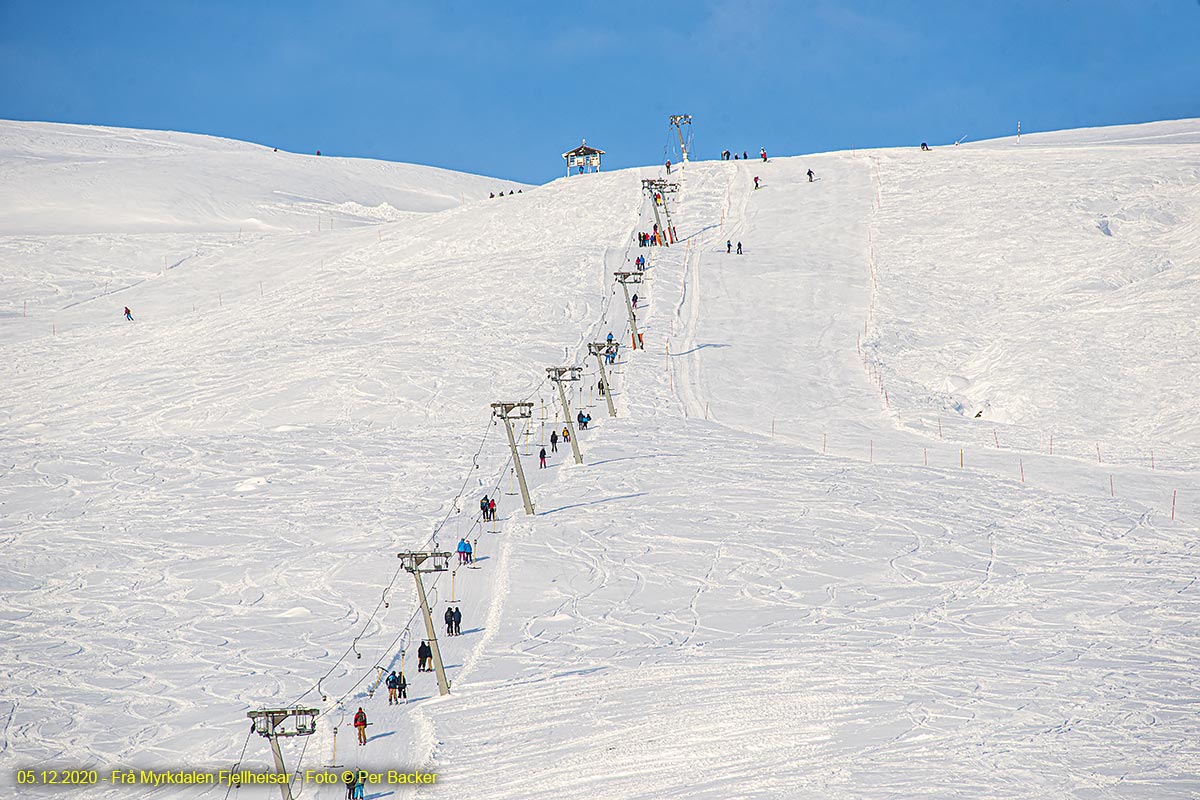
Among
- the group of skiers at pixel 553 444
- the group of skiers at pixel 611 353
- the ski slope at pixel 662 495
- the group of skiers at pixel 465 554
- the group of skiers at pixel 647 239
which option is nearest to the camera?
the ski slope at pixel 662 495

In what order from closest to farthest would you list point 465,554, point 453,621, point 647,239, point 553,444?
point 453,621 → point 465,554 → point 553,444 → point 647,239

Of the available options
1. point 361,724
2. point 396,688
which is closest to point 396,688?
point 396,688

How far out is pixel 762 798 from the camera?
16.8 meters

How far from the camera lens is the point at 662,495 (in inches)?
1340

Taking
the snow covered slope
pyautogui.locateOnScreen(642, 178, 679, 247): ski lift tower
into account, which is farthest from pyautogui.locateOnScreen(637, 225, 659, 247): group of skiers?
the snow covered slope

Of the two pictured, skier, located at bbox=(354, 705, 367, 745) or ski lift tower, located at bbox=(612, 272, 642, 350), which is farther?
ski lift tower, located at bbox=(612, 272, 642, 350)

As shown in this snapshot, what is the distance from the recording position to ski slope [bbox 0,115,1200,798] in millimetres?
20281

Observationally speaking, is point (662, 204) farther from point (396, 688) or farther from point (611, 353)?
point (396, 688)

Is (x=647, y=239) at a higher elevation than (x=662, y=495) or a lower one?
higher

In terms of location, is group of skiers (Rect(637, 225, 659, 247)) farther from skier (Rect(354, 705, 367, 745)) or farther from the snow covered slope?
skier (Rect(354, 705, 367, 745))

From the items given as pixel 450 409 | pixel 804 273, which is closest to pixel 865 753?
pixel 450 409

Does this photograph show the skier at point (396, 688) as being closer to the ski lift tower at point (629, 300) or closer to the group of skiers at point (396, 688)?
the group of skiers at point (396, 688)

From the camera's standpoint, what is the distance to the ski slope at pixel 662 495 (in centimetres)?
2028

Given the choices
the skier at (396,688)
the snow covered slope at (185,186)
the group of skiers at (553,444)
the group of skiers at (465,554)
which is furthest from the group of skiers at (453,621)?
the snow covered slope at (185,186)
